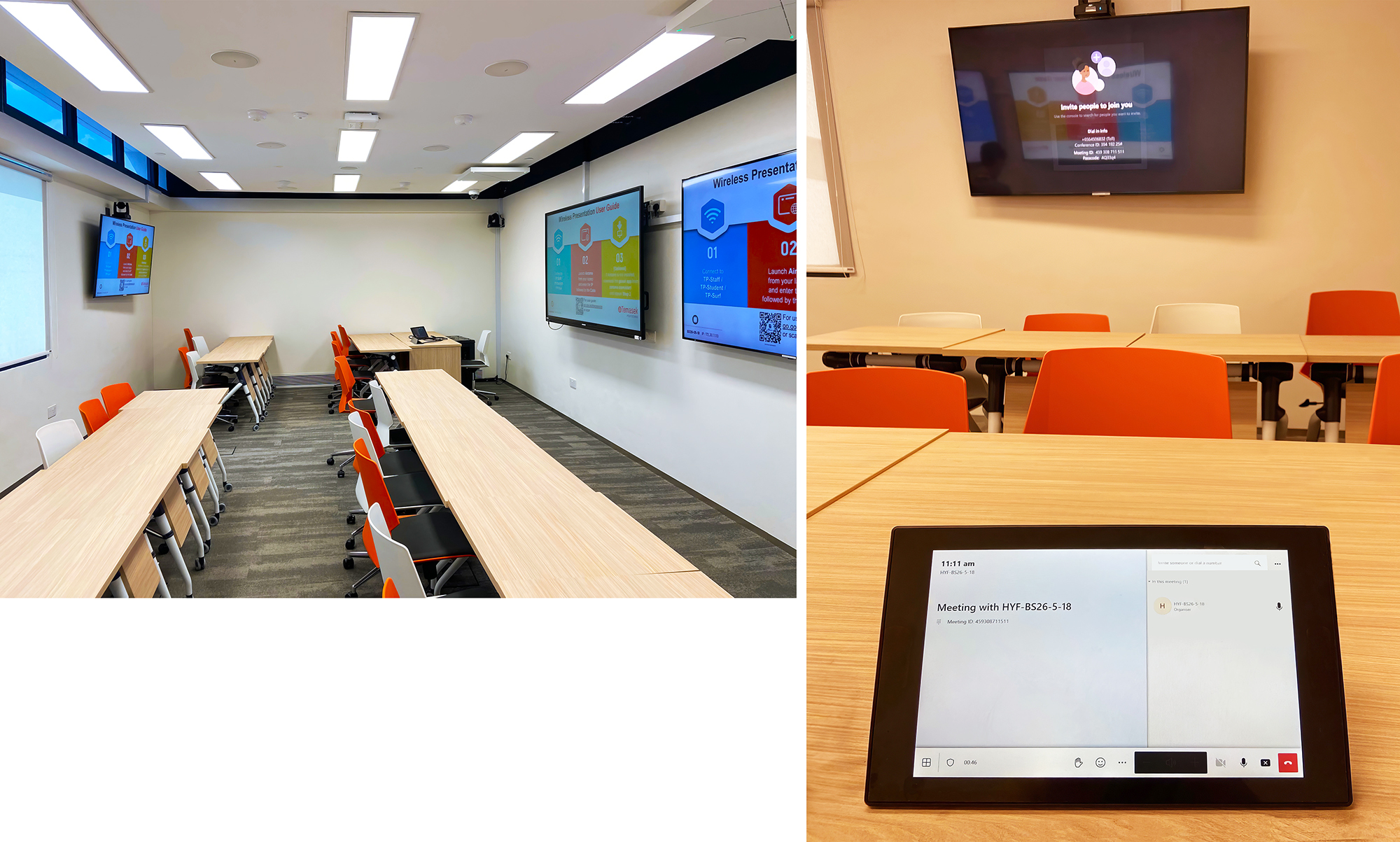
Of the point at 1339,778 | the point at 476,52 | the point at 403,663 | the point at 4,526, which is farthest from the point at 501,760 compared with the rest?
the point at 476,52

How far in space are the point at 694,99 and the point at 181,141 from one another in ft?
12.2

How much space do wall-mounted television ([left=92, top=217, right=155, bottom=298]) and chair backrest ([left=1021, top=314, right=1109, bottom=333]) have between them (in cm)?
400

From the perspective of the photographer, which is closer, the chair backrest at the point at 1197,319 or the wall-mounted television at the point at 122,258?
the wall-mounted television at the point at 122,258

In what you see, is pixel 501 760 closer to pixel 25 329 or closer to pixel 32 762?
pixel 32 762

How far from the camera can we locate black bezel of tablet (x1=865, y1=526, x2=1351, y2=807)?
16.9 inches

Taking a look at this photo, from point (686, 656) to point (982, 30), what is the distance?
18.2 ft

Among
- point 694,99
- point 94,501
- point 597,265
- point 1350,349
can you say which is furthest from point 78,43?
point 1350,349

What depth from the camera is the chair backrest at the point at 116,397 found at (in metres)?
2.28

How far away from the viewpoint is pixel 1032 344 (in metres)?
3.44

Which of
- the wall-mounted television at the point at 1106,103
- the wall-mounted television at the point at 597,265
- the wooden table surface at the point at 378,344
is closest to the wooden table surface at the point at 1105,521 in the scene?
the wall-mounted television at the point at 597,265

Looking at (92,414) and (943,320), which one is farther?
(943,320)

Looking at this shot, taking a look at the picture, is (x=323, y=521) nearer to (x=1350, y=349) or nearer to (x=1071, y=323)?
(x=1071, y=323)

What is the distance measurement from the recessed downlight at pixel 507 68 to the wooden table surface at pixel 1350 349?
11.4ft

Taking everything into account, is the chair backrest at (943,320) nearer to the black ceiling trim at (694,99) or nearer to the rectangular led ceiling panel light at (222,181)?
the black ceiling trim at (694,99)
